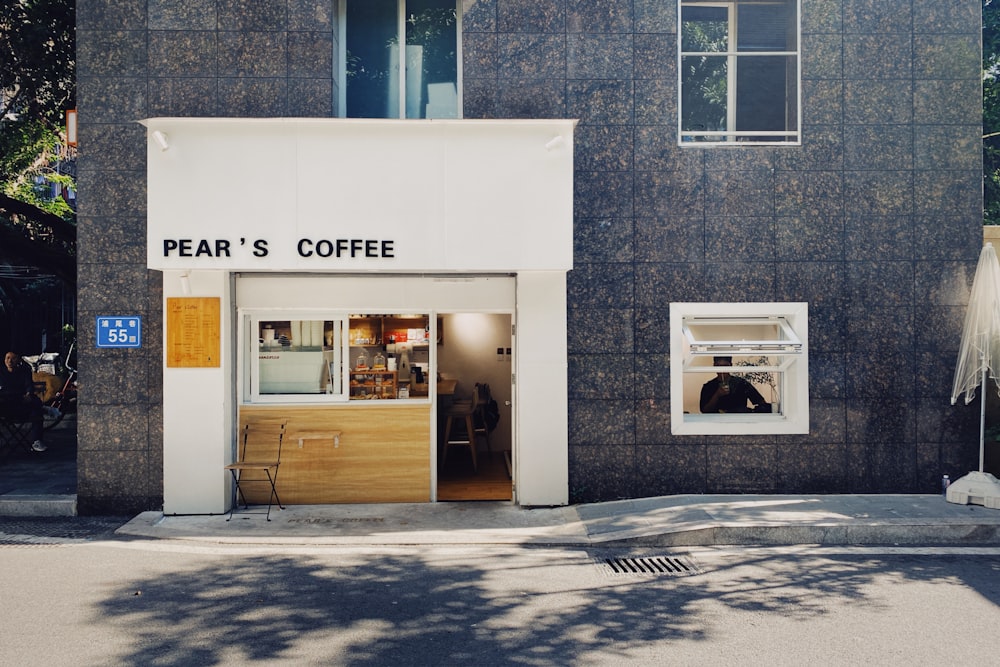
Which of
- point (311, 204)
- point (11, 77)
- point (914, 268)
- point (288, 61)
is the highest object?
point (11, 77)

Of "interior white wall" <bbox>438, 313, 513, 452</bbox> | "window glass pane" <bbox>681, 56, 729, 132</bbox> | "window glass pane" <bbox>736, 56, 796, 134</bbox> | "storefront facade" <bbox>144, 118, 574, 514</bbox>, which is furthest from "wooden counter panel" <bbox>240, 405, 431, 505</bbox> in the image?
"window glass pane" <bbox>736, 56, 796, 134</bbox>

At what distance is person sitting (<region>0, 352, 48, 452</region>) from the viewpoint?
41.0 ft

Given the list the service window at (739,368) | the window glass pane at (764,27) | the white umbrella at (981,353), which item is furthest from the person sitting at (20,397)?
the white umbrella at (981,353)

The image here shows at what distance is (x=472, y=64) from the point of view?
9.20 metres

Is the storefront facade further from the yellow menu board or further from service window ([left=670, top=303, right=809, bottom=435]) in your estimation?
service window ([left=670, top=303, right=809, bottom=435])

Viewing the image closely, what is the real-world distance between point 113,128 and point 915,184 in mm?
9603

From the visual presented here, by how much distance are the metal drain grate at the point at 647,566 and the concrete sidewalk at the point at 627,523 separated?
0.38 m

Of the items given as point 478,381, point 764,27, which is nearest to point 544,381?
point 478,381

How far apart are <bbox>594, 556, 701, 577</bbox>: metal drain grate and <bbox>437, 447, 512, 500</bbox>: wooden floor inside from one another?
98.6 inches

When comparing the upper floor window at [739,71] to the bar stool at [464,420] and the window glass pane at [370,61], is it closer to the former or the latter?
the window glass pane at [370,61]

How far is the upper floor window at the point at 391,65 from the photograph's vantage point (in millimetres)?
9617

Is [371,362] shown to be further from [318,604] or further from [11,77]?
[11,77]

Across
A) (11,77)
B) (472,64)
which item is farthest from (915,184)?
(11,77)

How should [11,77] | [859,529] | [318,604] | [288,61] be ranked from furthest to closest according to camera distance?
1. [11,77]
2. [288,61]
3. [859,529]
4. [318,604]
